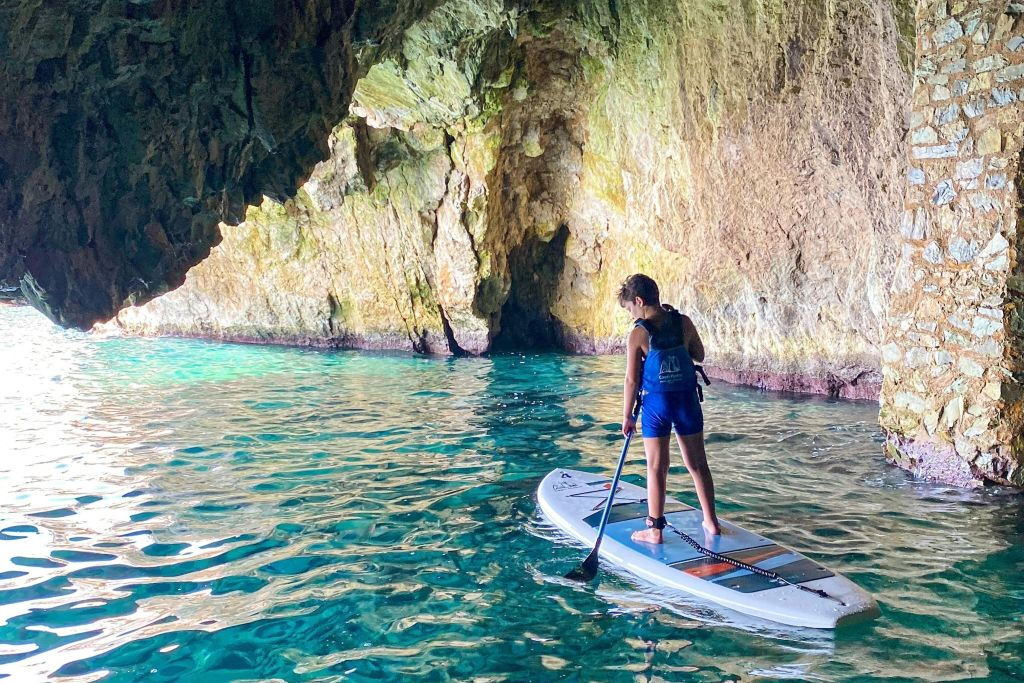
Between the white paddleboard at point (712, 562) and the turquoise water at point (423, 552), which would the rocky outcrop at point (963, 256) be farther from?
the white paddleboard at point (712, 562)

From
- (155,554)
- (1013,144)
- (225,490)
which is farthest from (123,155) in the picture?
(1013,144)

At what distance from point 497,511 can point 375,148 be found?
1266cm

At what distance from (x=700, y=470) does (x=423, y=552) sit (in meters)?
1.99

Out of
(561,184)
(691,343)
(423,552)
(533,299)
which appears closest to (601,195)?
(561,184)

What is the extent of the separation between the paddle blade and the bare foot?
0.51m

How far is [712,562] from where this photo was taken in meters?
5.29

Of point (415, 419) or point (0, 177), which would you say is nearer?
point (0, 177)

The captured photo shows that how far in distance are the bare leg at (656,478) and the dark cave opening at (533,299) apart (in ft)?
44.3

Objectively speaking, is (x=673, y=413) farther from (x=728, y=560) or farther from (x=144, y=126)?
(x=144, y=126)

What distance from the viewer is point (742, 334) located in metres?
14.5

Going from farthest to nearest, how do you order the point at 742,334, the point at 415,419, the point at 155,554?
the point at 742,334 < the point at 415,419 < the point at 155,554

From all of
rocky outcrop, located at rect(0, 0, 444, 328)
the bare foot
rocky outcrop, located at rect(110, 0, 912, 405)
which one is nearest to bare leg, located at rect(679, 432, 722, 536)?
the bare foot

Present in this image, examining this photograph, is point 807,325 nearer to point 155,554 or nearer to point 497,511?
point 497,511

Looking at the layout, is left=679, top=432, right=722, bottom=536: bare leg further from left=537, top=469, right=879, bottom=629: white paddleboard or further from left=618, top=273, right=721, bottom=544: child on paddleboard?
left=537, top=469, right=879, bottom=629: white paddleboard
